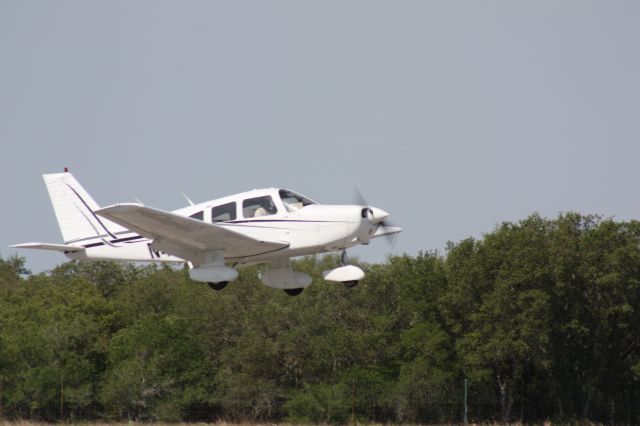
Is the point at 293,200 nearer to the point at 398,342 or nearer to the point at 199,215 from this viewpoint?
the point at 199,215

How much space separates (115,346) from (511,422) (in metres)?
19.0

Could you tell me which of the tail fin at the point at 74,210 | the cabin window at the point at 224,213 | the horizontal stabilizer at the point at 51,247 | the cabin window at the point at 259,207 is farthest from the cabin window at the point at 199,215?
the horizontal stabilizer at the point at 51,247

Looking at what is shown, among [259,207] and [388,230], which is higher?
[259,207]

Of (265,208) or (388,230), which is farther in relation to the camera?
(388,230)

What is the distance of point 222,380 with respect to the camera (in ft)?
157

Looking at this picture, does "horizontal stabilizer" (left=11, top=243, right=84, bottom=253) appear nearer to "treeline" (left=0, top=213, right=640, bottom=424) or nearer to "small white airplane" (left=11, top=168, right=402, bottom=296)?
"small white airplane" (left=11, top=168, right=402, bottom=296)

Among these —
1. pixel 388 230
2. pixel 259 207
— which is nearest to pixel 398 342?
pixel 388 230

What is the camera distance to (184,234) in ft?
74.4

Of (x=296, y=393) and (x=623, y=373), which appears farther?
(x=623, y=373)

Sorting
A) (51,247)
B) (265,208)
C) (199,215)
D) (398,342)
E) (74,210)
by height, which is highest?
(74,210)

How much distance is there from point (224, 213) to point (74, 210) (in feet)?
16.2

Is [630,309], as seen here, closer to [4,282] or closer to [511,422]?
[511,422]

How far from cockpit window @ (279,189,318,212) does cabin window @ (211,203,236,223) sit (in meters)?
1.19

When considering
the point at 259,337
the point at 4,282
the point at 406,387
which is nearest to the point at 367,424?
the point at 406,387
